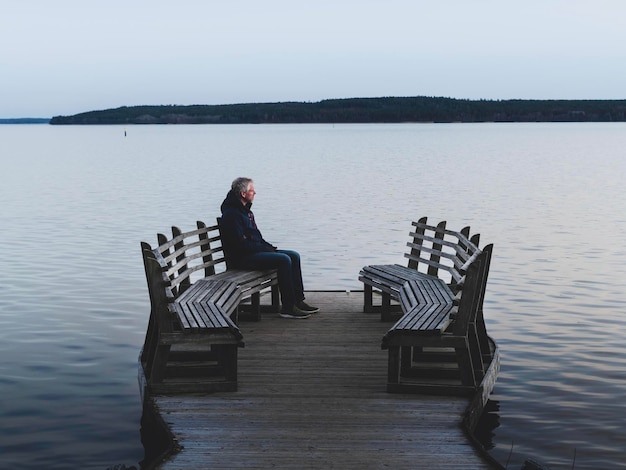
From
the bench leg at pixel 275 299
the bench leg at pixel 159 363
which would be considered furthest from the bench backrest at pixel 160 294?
the bench leg at pixel 275 299

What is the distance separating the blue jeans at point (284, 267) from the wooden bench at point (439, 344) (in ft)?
7.34

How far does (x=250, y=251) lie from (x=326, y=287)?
651 centimetres

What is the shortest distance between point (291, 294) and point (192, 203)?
25.5 metres

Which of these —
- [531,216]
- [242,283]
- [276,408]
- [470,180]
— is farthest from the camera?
[470,180]

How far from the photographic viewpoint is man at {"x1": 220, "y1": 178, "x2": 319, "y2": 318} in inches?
435

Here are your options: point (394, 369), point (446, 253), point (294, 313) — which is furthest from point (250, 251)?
point (394, 369)

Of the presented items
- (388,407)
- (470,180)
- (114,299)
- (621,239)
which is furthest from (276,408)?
(470,180)

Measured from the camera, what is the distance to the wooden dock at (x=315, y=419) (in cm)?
655

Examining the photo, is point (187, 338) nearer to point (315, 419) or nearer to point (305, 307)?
point (315, 419)

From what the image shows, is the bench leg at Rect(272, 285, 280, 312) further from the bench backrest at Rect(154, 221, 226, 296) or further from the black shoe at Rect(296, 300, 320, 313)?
the bench backrest at Rect(154, 221, 226, 296)

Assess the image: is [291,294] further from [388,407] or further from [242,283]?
[388,407]

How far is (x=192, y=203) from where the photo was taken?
36500 millimetres

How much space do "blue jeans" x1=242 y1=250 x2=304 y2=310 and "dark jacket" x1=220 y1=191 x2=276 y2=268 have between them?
0.32 ft

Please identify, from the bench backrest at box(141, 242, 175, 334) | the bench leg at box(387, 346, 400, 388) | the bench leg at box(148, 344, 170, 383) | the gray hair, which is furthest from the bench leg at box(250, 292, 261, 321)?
the bench leg at box(387, 346, 400, 388)
